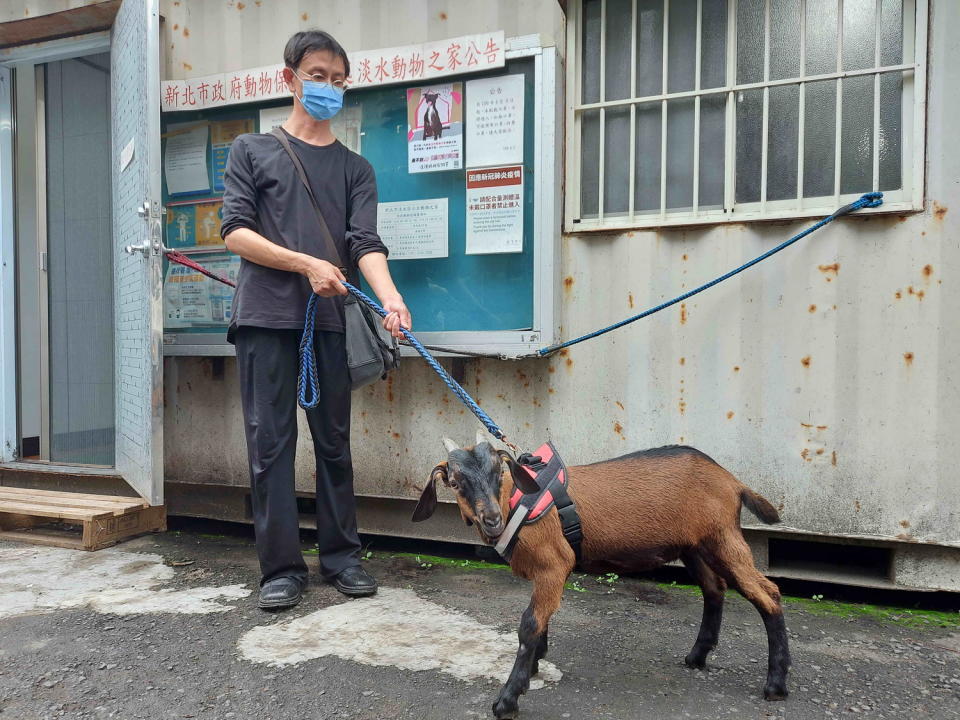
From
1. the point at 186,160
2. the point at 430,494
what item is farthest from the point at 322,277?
the point at 186,160

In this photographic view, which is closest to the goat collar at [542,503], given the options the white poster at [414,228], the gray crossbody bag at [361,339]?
the gray crossbody bag at [361,339]

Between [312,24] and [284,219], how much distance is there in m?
1.50

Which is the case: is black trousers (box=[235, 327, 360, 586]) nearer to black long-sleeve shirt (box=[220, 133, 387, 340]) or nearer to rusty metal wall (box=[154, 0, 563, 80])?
black long-sleeve shirt (box=[220, 133, 387, 340])

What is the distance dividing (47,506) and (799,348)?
407cm

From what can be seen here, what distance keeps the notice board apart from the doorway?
53.8 inches

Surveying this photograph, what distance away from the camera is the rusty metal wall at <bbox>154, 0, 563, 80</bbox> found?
11.7 ft

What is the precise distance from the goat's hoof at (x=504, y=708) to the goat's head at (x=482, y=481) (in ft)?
1.57

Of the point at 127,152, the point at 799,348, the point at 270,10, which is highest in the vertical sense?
the point at 270,10

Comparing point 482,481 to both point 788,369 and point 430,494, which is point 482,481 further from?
point 788,369

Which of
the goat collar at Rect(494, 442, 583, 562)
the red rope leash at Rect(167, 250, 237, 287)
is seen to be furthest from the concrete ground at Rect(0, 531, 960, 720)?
the red rope leash at Rect(167, 250, 237, 287)

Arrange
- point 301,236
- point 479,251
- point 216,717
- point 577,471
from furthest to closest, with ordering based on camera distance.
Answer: point 479,251 → point 301,236 → point 577,471 → point 216,717

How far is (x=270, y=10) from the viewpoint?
4.04m

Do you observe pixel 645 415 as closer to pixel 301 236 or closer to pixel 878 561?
pixel 878 561

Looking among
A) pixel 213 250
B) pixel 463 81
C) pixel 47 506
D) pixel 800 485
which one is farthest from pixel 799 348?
pixel 47 506
